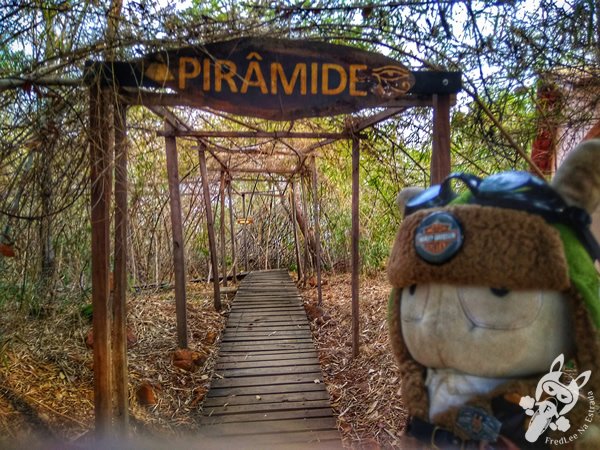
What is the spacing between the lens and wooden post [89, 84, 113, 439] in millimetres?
1838

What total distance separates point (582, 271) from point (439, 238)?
Result: 1.13 feet

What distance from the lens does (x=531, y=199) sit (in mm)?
968

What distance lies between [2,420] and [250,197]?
24.2ft

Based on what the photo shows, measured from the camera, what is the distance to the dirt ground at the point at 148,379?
2.27m

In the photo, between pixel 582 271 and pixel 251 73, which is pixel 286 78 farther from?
pixel 582 271

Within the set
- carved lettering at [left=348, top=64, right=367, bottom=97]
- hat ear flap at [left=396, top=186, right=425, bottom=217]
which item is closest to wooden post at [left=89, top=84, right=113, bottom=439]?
carved lettering at [left=348, top=64, right=367, bottom=97]

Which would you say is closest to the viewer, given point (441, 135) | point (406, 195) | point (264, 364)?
point (406, 195)

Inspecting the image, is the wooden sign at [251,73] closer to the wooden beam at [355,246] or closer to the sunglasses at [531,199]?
the sunglasses at [531,199]

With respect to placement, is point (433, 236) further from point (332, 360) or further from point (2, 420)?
point (332, 360)

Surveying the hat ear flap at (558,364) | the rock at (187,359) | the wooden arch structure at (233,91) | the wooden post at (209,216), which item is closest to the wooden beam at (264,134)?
the wooden post at (209,216)

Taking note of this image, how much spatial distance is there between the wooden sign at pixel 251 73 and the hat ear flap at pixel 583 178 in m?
1.11

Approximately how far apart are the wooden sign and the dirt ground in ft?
5.66

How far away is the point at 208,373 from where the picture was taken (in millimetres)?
3793

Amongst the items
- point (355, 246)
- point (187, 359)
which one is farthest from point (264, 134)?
point (187, 359)
